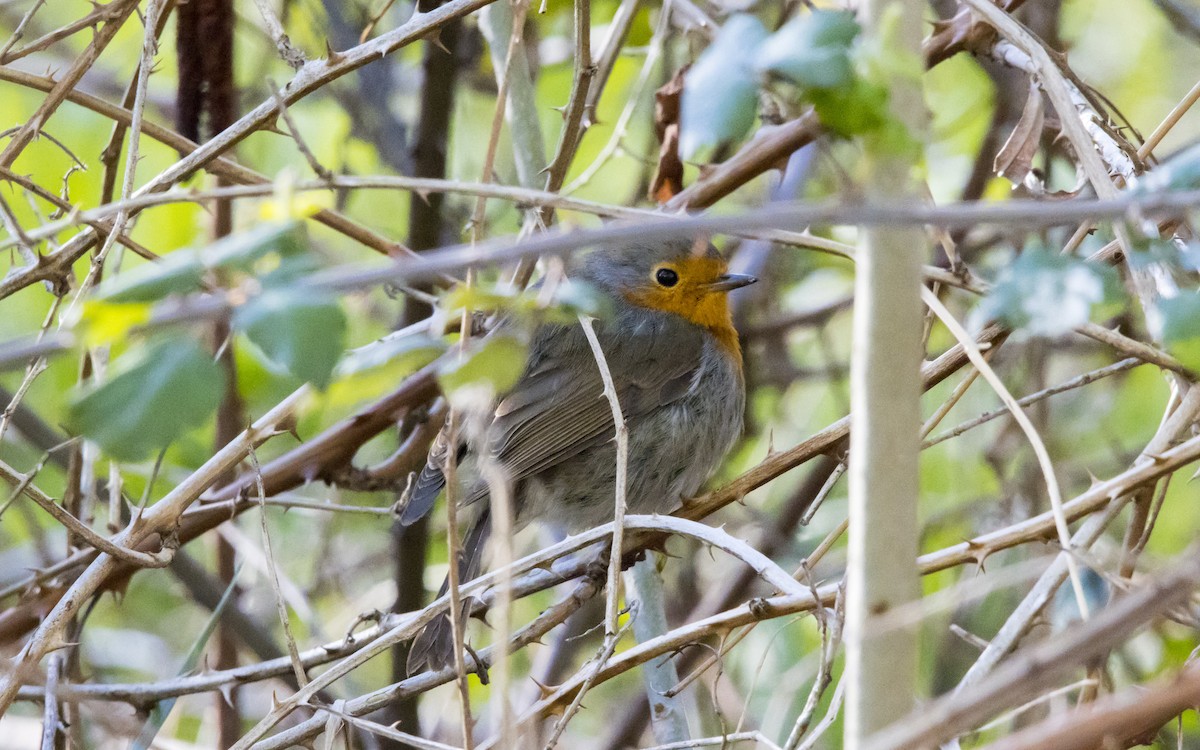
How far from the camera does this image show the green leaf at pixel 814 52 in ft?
3.78

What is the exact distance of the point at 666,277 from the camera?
4.10m

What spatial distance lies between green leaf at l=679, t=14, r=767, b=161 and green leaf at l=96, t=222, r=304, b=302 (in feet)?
1.33

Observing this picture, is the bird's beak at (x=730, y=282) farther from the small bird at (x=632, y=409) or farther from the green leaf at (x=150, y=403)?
the green leaf at (x=150, y=403)

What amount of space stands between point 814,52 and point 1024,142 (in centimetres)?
166

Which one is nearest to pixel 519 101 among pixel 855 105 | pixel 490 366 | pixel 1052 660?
pixel 490 366

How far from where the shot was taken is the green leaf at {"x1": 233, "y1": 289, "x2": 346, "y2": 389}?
1.07 metres

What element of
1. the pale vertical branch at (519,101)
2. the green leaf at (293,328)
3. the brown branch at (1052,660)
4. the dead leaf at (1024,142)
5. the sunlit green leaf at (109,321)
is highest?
the pale vertical branch at (519,101)

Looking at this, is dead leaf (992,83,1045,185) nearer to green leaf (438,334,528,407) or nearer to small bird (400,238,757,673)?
small bird (400,238,757,673)

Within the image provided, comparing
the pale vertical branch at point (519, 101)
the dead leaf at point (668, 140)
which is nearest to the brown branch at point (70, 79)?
the pale vertical branch at point (519, 101)

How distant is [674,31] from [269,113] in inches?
82.0

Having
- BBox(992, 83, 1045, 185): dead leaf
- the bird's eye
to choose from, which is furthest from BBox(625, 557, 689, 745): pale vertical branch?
BBox(992, 83, 1045, 185): dead leaf

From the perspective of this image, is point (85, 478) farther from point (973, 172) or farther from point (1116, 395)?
point (1116, 395)

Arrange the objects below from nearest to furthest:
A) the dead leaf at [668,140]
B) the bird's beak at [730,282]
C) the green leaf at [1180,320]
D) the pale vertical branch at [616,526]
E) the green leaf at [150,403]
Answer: the green leaf at [150,403] → the green leaf at [1180,320] → the pale vertical branch at [616,526] → the dead leaf at [668,140] → the bird's beak at [730,282]

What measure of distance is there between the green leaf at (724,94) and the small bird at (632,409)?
2.25 metres
